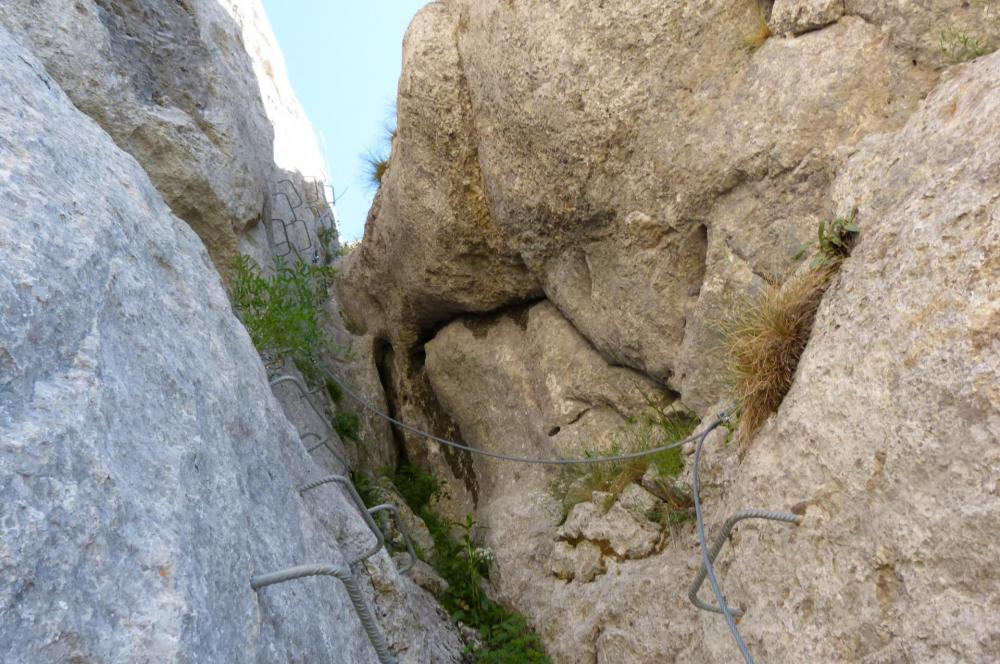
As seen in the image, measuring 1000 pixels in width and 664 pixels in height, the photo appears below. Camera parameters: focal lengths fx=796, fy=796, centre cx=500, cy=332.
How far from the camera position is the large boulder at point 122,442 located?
192 cm

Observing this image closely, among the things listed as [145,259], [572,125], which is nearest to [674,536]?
[572,125]

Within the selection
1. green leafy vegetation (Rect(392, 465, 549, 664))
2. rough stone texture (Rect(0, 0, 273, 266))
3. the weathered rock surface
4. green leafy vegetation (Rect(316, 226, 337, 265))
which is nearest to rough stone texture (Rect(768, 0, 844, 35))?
the weathered rock surface

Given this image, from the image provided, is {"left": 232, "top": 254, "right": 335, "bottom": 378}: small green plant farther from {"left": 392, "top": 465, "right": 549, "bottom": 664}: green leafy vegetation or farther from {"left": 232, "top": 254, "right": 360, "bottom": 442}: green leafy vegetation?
{"left": 392, "top": 465, "right": 549, "bottom": 664}: green leafy vegetation

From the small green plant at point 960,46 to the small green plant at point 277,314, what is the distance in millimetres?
4462

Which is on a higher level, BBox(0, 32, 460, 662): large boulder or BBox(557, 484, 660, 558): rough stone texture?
BBox(0, 32, 460, 662): large boulder

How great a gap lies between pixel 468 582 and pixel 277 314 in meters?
2.48

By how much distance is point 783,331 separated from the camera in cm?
361

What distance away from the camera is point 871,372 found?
9.70ft

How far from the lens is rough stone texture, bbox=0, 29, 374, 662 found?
6.31 ft

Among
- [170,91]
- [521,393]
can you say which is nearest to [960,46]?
[521,393]

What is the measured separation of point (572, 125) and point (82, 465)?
4036mm

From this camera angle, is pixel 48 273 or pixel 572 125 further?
pixel 572 125

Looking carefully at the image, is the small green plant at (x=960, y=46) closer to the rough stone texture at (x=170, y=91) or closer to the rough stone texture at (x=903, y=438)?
the rough stone texture at (x=903, y=438)

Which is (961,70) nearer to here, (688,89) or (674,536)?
(688,89)
